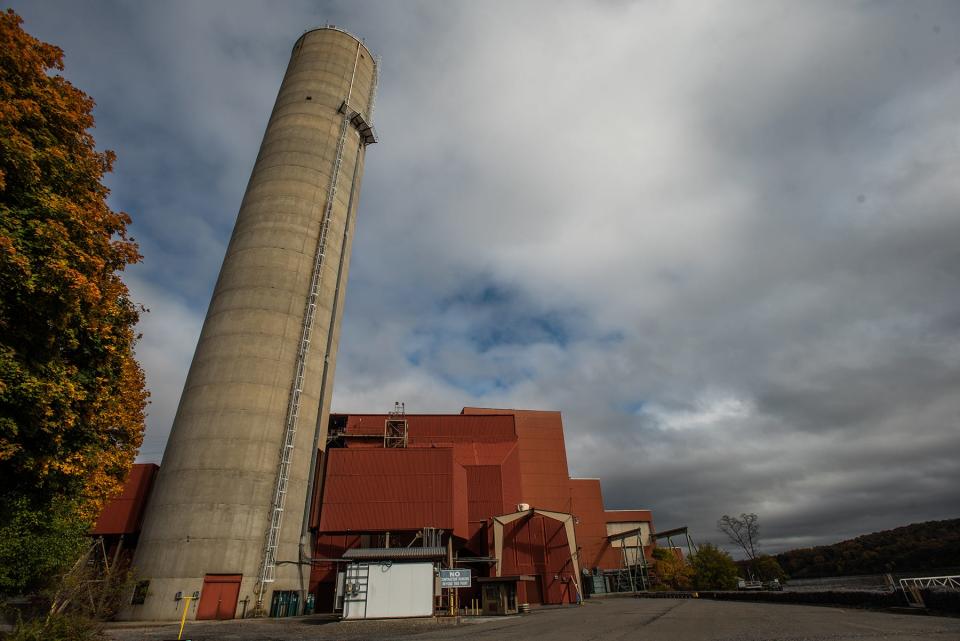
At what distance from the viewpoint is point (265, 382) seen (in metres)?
32.5

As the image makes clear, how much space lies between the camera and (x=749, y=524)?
258 feet

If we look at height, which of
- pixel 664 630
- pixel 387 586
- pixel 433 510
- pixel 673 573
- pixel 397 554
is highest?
pixel 433 510

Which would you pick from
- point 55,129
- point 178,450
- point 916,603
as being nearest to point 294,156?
point 178,450

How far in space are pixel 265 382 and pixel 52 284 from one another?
23.9 m

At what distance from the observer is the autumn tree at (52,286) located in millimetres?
9812

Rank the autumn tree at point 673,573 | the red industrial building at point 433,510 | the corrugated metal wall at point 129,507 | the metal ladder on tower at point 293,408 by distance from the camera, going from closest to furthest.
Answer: the metal ladder on tower at point 293,408
the corrugated metal wall at point 129,507
the red industrial building at point 433,510
the autumn tree at point 673,573

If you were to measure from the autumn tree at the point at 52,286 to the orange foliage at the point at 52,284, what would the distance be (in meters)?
0.03

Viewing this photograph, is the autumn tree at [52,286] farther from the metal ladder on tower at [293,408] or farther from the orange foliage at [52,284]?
the metal ladder on tower at [293,408]

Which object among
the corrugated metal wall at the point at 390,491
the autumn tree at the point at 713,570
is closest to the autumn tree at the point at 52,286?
the corrugated metal wall at the point at 390,491

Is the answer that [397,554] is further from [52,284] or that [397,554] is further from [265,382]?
[52,284]

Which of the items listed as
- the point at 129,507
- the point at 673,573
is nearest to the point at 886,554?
the point at 673,573

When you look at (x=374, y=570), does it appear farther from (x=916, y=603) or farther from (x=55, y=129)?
(x=916, y=603)

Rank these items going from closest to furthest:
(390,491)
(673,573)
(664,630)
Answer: (664,630), (390,491), (673,573)

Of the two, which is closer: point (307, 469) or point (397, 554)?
point (397, 554)
